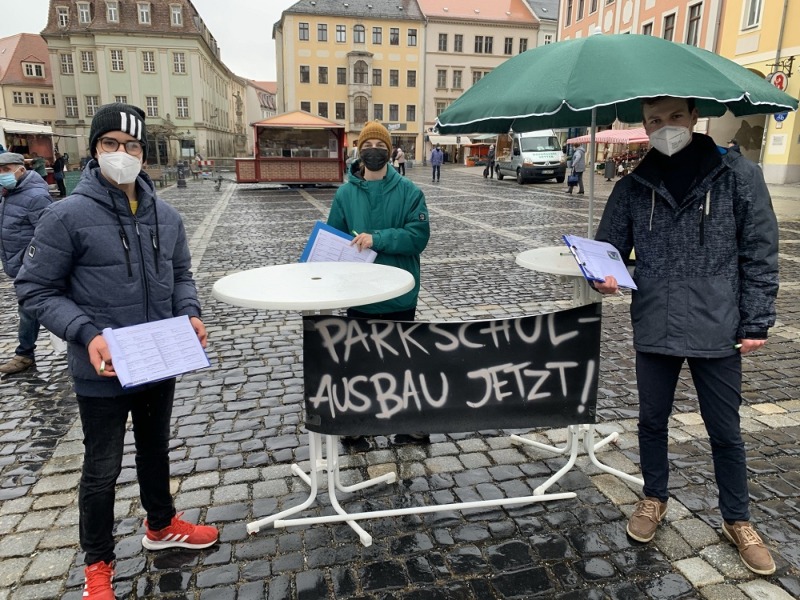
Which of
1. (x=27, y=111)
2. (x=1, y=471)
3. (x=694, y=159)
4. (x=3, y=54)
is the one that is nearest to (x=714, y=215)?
(x=694, y=159)

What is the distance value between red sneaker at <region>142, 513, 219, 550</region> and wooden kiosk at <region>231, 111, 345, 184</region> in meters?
21.6

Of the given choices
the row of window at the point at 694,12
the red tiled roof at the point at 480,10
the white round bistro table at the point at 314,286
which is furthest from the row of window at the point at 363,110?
the white round bistro table at the point at 314,286

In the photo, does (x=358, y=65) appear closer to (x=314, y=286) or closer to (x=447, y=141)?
(x=447, y=141)

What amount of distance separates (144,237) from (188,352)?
0.49 meters

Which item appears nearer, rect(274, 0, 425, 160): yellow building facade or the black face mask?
the black face mask

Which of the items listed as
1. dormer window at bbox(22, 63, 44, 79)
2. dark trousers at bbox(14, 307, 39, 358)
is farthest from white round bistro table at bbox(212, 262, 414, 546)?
dormer window at bbox(22, 63, 44, 79)

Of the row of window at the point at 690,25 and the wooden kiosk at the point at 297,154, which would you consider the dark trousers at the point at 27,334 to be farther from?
the row of window at the point at 690,25

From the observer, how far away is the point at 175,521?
2.72m

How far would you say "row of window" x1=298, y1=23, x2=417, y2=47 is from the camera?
57.7m

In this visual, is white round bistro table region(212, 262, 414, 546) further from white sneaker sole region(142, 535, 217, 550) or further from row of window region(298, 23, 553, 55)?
row of window region(298, 23, 553, 55)

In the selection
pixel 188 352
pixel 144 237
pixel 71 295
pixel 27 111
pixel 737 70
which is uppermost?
pixel 27 111

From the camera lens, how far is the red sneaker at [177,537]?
270 centimetres

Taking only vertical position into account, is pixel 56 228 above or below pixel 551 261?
above

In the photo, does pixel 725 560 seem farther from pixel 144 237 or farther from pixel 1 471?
pixel 1 471
